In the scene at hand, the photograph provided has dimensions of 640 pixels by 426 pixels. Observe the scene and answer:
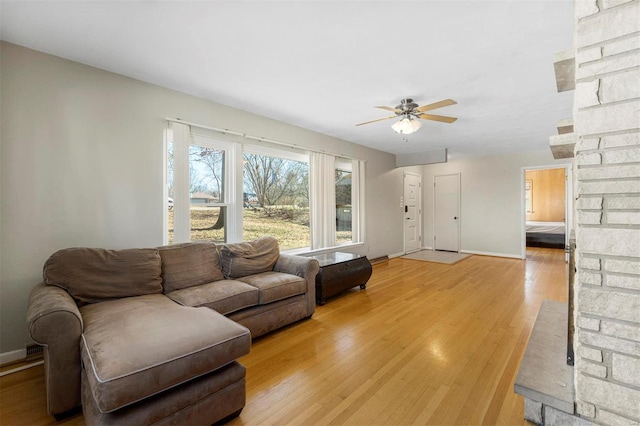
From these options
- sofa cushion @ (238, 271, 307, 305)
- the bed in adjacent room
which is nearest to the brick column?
sofa cushion @ (238, 271, 307, 305)

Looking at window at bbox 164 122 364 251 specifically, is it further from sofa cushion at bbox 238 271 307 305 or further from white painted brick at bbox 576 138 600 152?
white painted brick at bbox 576 138 600 152

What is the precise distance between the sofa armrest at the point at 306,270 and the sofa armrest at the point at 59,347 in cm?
183

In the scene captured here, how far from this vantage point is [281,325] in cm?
268

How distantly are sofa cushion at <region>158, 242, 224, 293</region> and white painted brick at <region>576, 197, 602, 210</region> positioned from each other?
2.75m

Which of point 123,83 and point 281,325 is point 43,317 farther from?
point 123,83

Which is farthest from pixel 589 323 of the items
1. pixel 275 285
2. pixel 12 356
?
pixel 12 356

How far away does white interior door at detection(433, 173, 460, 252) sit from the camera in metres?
6.99

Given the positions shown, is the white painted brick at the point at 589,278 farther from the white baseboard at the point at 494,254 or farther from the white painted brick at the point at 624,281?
the white baseboard at the point at 494,254

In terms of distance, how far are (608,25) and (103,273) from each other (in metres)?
3.32

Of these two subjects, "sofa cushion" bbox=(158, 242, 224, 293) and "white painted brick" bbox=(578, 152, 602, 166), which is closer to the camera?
"white painted brick" bbox=(578, 152, 602, 166)

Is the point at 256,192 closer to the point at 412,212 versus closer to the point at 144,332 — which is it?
the point at 144,332

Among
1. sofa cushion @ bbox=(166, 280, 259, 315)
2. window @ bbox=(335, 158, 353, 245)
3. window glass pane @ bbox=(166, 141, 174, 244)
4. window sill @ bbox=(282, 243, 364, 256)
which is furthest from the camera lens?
window @ bbox=(335, 158, 353, 245)

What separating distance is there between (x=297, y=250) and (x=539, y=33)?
365 centimetres

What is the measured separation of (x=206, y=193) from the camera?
3408 millimetres
